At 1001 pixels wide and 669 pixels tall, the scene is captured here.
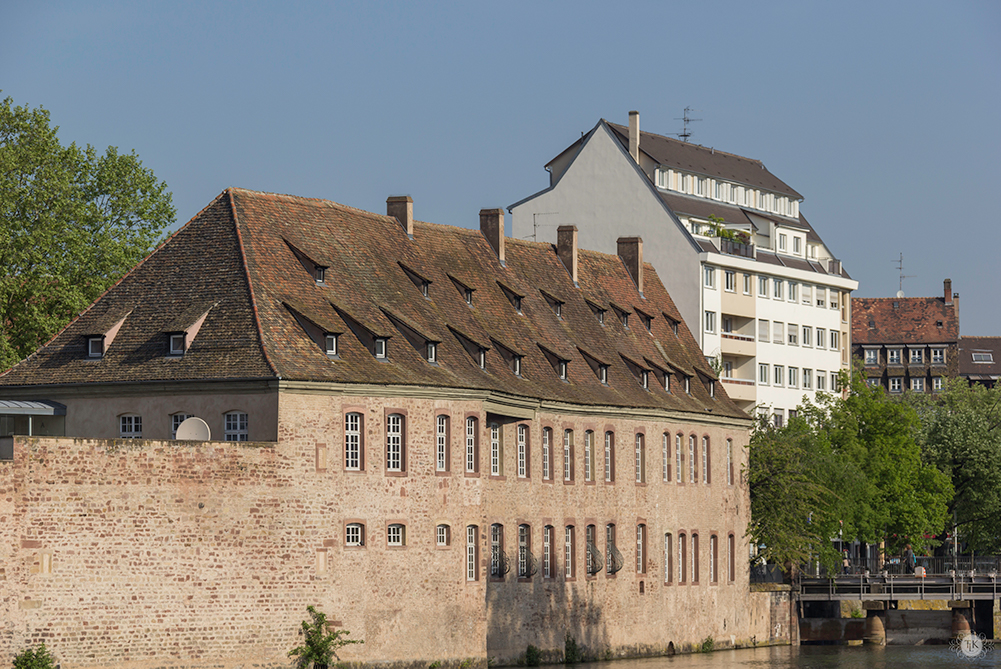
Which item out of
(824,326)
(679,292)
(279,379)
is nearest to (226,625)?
(279,379)

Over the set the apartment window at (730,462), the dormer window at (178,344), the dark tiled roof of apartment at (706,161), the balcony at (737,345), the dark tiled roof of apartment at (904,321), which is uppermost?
the dark tiled roof of apartment at (706,161)

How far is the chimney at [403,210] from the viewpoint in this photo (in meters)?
63.2

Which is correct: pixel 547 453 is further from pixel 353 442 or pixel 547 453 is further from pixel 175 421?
pixel 175 421

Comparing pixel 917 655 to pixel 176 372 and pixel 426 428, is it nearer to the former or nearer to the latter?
pixel 426 428

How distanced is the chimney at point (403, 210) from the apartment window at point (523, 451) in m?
7.97

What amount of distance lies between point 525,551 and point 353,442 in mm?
9684

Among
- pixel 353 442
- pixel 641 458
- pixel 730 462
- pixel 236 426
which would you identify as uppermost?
pixel 236 426

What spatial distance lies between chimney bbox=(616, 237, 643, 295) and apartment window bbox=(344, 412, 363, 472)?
25595 millimetres

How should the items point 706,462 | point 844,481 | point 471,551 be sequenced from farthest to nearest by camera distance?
1. point 844,481
2. point 706,462
3. point 471,551

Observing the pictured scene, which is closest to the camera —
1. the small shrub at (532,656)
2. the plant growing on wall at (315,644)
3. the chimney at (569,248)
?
the plant growing on wall at (315,644)

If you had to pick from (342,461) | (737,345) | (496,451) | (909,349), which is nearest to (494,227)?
(496,451)

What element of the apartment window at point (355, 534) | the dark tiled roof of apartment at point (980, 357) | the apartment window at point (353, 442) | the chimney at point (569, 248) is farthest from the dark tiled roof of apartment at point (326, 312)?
the dark tiled roof of apartment at point (980, 357)

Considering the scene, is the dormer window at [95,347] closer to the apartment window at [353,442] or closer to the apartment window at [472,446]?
the apartment window at [353,442]

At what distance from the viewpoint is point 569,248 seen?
7156cm
